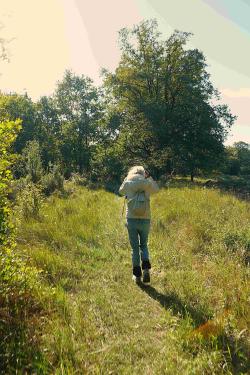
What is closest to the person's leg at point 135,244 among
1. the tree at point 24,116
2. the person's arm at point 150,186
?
the person's arm at point 150,186

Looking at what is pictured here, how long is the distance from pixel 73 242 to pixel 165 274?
8.74ft

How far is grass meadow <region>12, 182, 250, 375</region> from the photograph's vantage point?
3.61 meters

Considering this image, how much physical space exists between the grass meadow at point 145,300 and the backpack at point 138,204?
1.27m

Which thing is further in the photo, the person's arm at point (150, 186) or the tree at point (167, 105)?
the tree at point (167, 105)

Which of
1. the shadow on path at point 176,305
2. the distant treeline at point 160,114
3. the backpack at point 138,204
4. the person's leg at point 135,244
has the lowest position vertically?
the shadow on path at point 176,305

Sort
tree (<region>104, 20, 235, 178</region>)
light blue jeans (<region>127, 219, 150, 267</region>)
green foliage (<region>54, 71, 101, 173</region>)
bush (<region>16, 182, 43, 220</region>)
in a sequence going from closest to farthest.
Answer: light blue jeans (<region>127, 219, 150, 267</region>)
bush (<region>16, 182, 43, 220</region>)
tree (<region>104, 20, 235, 178</region>)
green foliage (<region>54, 71, 101, 173</region>)

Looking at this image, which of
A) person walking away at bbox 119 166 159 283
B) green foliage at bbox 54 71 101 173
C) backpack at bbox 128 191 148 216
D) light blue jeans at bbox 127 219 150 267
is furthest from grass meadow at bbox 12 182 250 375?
green foliage at bbox 54 71 101 173

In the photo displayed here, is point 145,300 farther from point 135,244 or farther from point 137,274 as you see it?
point 135,244

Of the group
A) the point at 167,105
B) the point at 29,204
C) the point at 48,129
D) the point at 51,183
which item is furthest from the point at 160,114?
the point at 48,129

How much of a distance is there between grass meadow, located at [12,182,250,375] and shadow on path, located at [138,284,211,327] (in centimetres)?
2

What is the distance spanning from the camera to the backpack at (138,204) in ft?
19.4

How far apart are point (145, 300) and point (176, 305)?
0.53m

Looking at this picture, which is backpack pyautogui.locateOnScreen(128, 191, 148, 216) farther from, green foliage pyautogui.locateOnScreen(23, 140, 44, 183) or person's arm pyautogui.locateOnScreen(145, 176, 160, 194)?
green foliage pyautogui.locateOnScreen(23, 140, 44, 183)

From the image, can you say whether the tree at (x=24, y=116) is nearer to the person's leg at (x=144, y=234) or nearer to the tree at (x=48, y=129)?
the tree at (x=48, y=129)
